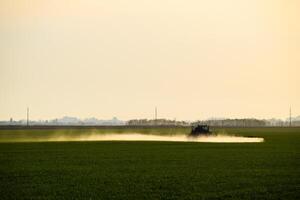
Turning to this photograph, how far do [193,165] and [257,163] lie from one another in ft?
18.0

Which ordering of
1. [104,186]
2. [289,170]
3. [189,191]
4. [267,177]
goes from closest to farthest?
[189,191]
[104,186]
[267,177]
[289,170]

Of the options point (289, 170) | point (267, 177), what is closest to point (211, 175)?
point (267, 177)

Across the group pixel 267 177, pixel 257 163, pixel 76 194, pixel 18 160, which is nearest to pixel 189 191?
pixel 76 194

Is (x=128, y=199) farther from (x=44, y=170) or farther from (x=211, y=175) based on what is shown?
(x=44, y=170)

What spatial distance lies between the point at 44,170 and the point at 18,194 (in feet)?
33.5

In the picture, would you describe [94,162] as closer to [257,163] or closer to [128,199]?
[257,163]

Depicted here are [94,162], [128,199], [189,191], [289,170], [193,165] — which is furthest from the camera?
[94,162]

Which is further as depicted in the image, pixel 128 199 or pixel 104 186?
pixel 104 186

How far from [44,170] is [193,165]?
11.0 m

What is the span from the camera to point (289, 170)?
33.3 metres

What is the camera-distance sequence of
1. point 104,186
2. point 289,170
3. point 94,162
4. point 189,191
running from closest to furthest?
point 189,191 < point 104,186 < point 289,170 < point 94,162

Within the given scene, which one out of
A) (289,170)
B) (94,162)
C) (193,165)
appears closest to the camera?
(289,170)

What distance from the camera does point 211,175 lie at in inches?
1201

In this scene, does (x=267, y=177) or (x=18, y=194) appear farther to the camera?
(x=267, y=177)
